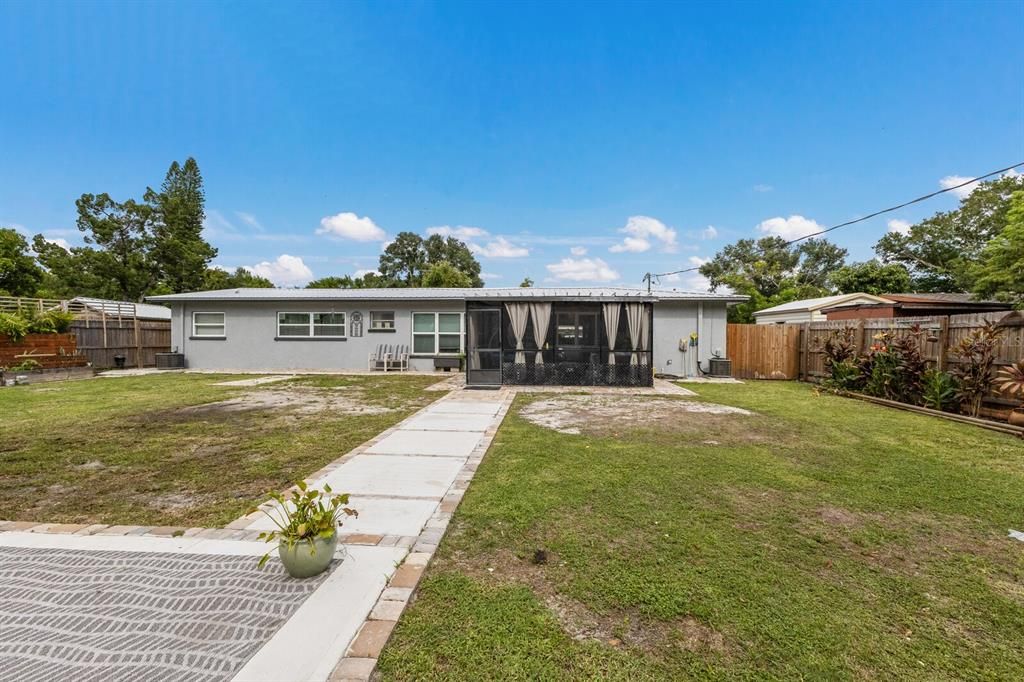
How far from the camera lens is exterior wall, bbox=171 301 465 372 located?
13.5 meters

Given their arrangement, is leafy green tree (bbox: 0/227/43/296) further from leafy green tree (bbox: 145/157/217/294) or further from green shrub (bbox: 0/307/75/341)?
green shrub (bbox: 0/307/75/341)

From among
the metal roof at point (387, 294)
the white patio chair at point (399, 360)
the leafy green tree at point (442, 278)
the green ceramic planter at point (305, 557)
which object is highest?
the leafy green tree at point (442, 278)

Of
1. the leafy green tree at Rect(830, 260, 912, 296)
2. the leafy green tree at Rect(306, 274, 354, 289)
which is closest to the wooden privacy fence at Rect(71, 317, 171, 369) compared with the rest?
the leafy green tree at Rect(306, 274, 354, 289)

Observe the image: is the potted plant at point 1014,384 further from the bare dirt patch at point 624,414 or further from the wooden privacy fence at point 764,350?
the wooden privacy fence at point 764,350

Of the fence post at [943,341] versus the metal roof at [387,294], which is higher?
the metal roof at [387,294]

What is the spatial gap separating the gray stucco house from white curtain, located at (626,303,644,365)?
50 centimetres

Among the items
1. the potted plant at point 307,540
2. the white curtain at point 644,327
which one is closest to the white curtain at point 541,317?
the white curtain at point 644,327

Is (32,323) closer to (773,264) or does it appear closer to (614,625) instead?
(614,625)

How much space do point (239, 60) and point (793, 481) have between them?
50.5 ft

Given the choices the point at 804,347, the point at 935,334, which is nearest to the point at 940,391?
the point at 935,334

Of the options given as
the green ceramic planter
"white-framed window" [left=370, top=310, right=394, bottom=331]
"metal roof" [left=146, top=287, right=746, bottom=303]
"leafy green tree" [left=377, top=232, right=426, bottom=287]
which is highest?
"leafy green tree" [left=377, top=232, right=426, bottom=287]

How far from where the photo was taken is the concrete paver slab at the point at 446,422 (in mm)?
5628

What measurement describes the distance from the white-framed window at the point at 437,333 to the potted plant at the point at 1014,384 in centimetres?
Result: 1118

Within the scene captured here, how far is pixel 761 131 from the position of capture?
12.6m
